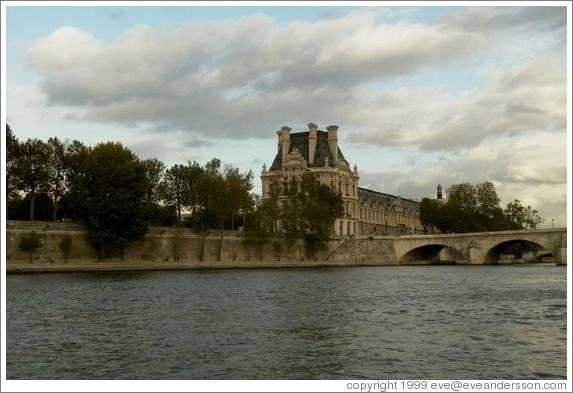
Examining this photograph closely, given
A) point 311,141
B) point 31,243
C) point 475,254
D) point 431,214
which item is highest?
point 311,141

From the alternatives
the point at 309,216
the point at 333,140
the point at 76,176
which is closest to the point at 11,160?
the point at 76,176

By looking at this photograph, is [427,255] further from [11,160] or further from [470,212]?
[11,160]

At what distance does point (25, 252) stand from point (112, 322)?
114 feet

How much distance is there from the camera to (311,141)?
114 m

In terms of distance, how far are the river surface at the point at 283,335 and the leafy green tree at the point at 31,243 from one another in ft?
70.8

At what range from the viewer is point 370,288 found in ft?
126

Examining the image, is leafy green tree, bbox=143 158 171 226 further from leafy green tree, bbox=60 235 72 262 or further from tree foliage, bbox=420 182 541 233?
tree foliage, bbox=420 182 541 233

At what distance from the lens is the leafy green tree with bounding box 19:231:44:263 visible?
53875 millimetres

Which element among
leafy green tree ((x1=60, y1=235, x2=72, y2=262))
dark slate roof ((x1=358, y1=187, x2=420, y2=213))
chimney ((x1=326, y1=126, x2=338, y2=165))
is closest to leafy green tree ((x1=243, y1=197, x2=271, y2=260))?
leafy green tree ((x1=60, y1=235, x2=72, y2=262))

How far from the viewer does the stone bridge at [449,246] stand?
74.4 m

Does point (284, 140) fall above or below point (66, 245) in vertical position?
above

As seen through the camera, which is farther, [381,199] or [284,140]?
[381,199]

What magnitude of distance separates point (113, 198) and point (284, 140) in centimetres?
6081

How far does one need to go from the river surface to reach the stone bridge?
44.1 metres
